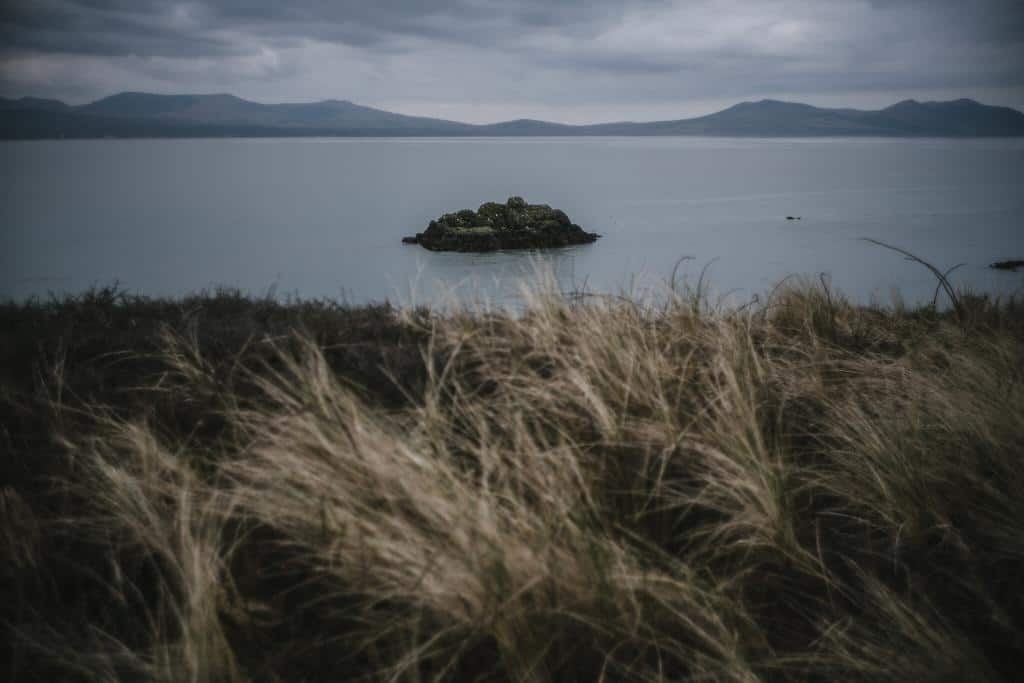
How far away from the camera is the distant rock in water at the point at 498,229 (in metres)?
19.3

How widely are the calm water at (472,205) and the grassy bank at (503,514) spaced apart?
4.69 ft

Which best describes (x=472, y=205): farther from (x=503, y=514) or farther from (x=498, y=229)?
(x=503, y=514)

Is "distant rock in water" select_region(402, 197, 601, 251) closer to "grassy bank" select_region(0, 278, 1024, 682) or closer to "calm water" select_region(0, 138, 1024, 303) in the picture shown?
"calm water" select_region(0, 138, 1024, 303)

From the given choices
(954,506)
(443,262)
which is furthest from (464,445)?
(443,262)

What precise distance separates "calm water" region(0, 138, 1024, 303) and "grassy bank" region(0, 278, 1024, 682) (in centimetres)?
143

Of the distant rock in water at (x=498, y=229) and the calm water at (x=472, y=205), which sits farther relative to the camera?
the distant rock in water at (x=498, y=229)

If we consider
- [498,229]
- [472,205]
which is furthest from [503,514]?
[472,205]

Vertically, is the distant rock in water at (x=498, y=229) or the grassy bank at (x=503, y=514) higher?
the distant rock in water at (x=498, y=229)

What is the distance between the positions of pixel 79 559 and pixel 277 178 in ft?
223

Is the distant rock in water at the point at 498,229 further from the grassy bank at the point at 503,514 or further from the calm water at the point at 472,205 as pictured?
the grassy bank at the point at 503,514

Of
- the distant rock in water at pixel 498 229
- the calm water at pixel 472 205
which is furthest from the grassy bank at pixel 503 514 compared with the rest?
the distant rock in water at pixel 498 229

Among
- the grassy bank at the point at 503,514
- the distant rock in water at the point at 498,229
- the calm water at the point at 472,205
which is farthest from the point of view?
the distant rock in water at the point at 498,229

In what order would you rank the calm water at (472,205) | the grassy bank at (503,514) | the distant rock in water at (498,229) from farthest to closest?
the distant rock in water at (498,229)
the calm water at (472,205)
the grassy bank at (503,514)

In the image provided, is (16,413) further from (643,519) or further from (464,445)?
(643,519)
